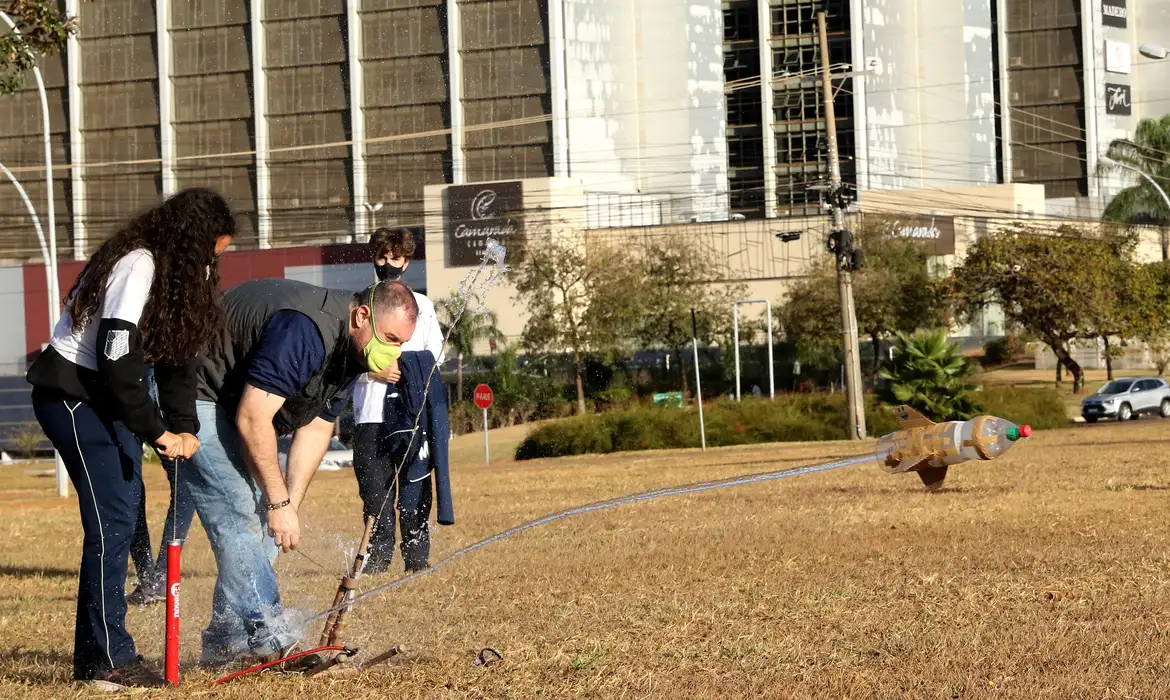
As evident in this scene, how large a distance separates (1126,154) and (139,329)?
72733mm

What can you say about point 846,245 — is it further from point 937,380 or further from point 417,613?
point 417,613

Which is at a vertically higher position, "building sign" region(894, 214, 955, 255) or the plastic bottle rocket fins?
"building sign" region(894, 214, 955, 255)

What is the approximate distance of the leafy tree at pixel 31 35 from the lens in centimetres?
1279

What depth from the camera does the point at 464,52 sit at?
77.5 meters

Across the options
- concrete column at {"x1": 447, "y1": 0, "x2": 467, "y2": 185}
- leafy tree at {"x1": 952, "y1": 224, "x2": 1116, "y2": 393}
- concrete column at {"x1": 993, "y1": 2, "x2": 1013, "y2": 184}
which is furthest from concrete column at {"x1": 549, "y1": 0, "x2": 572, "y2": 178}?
leafy tree at {"x1": 952, "y1": 224, "x2": 1116, "y2": 393}

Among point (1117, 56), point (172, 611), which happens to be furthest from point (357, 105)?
point (172, 611)

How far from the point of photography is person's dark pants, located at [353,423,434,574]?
650 cm

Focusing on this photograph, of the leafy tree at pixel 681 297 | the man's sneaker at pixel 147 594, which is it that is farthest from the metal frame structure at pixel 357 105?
the man's sneaker at pixel 147 594

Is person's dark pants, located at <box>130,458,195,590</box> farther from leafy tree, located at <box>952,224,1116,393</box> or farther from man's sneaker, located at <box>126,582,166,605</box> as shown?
leafy tree, located at <box>952,224,1116,393</box>

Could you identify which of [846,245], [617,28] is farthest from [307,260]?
[846,245]

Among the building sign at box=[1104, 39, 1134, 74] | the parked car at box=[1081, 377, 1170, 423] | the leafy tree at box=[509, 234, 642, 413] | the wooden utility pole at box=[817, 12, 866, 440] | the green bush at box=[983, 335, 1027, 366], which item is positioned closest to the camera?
the wooden utility pole at box=[817, 12, 866, 440]

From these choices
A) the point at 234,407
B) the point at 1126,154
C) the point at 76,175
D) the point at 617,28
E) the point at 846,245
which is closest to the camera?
the point at 234,407

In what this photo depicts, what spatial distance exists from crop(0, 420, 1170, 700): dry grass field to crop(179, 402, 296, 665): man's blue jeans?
21 cm

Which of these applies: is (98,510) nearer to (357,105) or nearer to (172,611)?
(172,611)
